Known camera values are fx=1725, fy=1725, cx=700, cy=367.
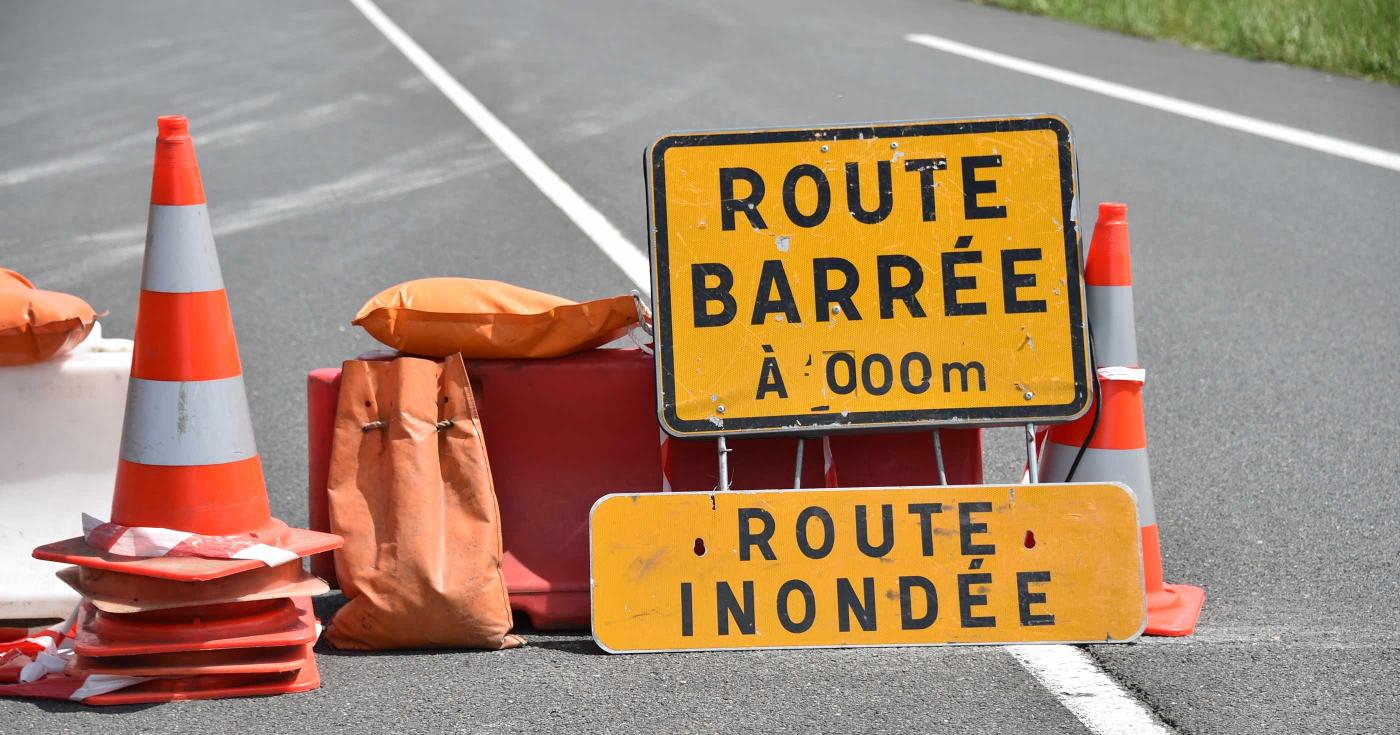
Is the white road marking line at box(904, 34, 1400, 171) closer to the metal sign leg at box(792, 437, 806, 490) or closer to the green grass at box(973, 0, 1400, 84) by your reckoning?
the green grass at box(973, 0, 1400, 84)

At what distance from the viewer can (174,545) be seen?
432 centimetres

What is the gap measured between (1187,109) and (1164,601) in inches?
360

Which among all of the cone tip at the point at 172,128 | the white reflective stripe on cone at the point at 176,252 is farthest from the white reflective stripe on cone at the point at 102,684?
the cone tip at the point at 172,128

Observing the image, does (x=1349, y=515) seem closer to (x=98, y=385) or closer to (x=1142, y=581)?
(x=1142, y=581)

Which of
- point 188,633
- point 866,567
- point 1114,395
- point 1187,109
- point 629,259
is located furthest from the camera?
point 1187,109

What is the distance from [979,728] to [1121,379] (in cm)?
136

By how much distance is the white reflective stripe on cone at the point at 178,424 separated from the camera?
14.5 ft

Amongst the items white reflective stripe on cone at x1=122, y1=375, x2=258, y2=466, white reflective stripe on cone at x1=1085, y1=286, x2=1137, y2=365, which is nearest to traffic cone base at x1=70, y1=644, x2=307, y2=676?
white reflective stripe on cone at x1=122, y1=375, x2=258, y2=466

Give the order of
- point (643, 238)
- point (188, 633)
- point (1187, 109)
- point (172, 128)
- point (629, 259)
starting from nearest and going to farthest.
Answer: point (188, 633) → point (172, 128) → point (629, 259) → point (643, 238) → point (1187, 109)

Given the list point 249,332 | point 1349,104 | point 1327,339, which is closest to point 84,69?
point 249,332

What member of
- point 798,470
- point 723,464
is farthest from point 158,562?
point 798,470

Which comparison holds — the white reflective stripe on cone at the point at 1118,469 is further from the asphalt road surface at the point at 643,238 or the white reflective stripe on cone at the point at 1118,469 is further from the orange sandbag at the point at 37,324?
the orange sandbag at the point at 37,324

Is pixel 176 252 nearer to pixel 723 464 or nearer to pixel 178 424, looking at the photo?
pixel 178 424

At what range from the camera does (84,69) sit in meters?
17.1
